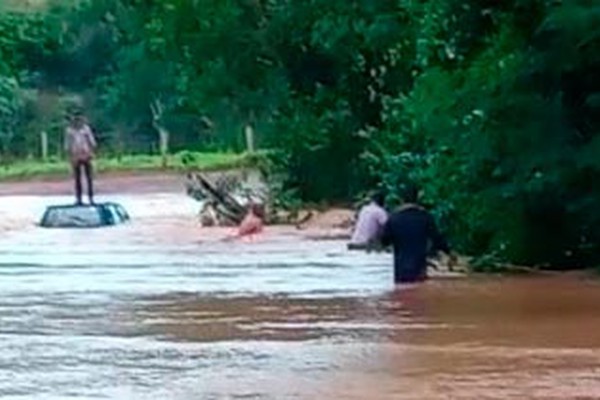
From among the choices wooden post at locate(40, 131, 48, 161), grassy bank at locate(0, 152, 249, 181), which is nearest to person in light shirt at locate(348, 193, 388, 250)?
grassy bank at locate(0, 152, 249, 181)

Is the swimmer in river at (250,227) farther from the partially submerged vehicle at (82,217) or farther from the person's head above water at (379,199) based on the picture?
the person's head above water at (379,199)

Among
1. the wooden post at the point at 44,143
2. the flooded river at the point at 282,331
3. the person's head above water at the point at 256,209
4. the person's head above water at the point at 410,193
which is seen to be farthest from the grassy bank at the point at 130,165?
the flooded river at the point at 282,331

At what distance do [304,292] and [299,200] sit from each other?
824 inches

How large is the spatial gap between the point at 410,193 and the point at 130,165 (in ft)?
137

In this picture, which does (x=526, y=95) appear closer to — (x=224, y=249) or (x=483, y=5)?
(x=483, y=5)

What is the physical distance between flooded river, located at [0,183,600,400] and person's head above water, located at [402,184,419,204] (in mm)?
1286

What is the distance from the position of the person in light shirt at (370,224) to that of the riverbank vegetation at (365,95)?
0.99 meters

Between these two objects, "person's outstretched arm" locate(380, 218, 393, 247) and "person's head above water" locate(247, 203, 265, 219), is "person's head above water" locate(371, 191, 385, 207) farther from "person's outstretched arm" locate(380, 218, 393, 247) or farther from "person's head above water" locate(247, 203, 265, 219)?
"person's head above water" locate(247, 203, 265, 219)

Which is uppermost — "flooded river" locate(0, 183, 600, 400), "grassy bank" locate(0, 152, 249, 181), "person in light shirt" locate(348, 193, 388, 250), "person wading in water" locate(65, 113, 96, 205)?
"person wading in water" locate(65, 113, 96, 205)

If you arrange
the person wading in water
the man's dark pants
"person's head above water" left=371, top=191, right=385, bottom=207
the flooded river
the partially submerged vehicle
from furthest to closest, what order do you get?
the man's dark pants, the person wading in water, the partially submerged vehicle, "person's head above water" left=371, top=191, right=385, bottom=207, the flooded river

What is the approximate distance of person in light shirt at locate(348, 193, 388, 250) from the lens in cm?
2764

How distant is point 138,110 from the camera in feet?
271

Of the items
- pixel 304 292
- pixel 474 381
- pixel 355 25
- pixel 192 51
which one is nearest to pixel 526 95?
pixel 304 292

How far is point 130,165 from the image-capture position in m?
72.3
